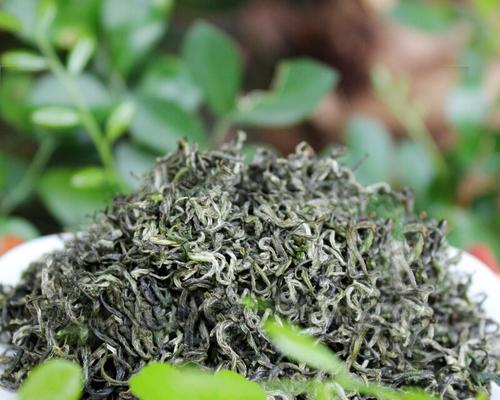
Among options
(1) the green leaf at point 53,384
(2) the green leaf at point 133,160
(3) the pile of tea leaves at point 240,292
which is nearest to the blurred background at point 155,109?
(2) the green leaf at point 133,160

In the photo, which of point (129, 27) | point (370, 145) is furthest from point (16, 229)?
point (370, 145)

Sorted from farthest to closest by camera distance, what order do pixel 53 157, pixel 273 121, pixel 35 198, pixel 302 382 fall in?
pixel 35 198 → pixel 53 157 → pixel 273 121 → pixel 302 382

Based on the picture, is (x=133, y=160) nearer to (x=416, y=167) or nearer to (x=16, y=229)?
(x=16, y=229)

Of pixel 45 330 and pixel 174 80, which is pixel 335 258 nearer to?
pixel 45 330

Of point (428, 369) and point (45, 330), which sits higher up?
point (428, 369)

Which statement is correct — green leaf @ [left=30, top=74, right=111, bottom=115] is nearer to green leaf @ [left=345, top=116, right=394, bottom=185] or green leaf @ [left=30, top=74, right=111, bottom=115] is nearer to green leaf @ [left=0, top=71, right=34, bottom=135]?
green leaf @ [left=0, top=71, right=34, bottom=135]

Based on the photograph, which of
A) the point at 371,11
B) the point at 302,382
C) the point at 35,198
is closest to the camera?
the point at 302,382

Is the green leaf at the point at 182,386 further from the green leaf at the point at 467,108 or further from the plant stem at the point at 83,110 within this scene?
the green leaf at the point at 467,108

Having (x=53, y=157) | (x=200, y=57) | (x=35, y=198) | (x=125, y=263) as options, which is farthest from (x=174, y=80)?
(x=125, y=263)
